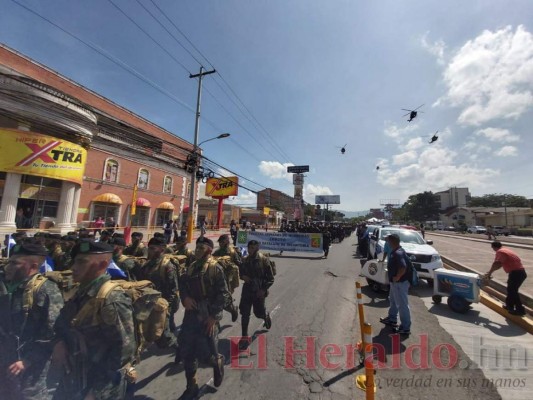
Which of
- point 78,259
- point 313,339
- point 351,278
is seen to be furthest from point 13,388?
point 351,278

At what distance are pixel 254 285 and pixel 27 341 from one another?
318 cm

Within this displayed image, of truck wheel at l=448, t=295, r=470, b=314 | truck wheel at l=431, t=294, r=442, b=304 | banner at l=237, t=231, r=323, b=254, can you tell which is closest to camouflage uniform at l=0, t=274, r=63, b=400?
truck wheel at l=448, t=295, r=470, b=314

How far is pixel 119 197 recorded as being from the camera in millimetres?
24797

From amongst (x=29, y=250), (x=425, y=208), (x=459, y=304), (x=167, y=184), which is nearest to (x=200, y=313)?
(x=29, y=250)

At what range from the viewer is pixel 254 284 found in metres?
4.78

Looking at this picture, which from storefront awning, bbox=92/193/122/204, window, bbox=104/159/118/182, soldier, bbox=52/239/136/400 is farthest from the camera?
window, bbox=104/159/118/182

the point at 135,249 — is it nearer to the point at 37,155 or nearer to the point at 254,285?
the point at 254,285

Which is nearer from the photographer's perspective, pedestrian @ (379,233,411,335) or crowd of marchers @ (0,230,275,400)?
crowd of marchers @ (0,230,275,400)

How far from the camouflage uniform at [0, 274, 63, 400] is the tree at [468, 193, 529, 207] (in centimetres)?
12913

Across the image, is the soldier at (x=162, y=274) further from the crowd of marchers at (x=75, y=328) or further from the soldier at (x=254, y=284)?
the crowd of marchers at (x=75, y=328)

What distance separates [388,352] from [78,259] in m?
4.55

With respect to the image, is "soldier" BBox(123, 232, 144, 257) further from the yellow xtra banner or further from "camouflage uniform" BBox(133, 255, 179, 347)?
the yellow xtra banner

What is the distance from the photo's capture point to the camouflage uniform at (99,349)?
1.90 metres

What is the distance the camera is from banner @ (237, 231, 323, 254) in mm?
14578
